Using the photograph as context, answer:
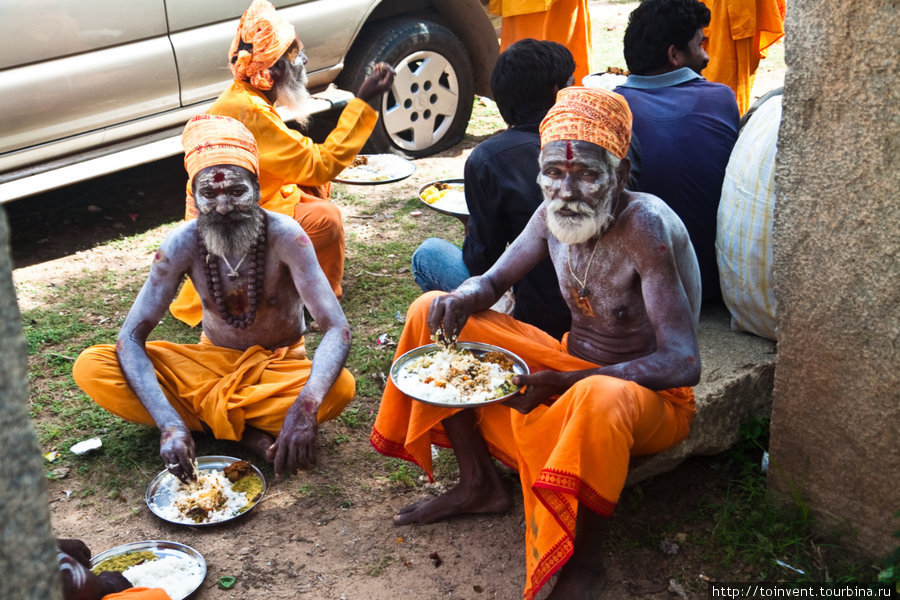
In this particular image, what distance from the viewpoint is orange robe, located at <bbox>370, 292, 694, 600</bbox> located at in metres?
2.88

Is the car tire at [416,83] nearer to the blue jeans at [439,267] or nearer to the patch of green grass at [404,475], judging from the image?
the blue jeans at [439,267]

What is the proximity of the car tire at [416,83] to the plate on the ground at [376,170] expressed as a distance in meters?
0.94

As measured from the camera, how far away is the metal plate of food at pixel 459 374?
10.8 ft

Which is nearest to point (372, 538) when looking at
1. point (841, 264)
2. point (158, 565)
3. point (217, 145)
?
point (158, 565)

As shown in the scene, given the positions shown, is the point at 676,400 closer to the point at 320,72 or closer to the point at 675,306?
the point at 675,306

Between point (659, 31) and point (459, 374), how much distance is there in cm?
230

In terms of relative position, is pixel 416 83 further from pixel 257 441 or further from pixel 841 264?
pixel 841 264

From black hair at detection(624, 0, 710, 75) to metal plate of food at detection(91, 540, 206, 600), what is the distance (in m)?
3.27

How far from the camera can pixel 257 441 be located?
4078 millimetres

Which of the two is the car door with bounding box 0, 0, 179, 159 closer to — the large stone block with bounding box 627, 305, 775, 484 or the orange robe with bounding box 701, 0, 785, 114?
the orange robe with bounding box 701, 0, 785, 114

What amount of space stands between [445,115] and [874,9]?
18.2 ft

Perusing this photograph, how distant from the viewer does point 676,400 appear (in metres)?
3.33

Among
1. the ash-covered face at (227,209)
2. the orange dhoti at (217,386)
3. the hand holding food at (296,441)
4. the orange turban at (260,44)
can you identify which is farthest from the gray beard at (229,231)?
the orange turban at (260,44)

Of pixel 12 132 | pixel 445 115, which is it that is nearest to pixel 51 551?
pixel 12 132
